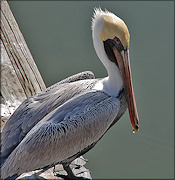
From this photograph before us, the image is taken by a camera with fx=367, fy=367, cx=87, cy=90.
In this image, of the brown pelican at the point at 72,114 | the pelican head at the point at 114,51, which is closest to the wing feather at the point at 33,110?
the brown pelican at the point at 72,114

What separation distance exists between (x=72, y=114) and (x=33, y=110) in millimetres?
278

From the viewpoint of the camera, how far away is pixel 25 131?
7.84 feet

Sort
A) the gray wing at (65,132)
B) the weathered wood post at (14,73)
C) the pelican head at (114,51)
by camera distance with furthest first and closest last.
Result: the weathered wood post at (14,73), the pelican head at (114,51), the gray wing at (65,132)

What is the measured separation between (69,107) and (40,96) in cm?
29

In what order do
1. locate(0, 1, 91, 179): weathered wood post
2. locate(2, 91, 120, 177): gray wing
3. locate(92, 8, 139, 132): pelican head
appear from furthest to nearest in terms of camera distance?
locate(0, 1, 91, 179): weathered wood post
locate(92, 8, 139, 132): pelican head
locate(2, 91, 120, 177): gray wing

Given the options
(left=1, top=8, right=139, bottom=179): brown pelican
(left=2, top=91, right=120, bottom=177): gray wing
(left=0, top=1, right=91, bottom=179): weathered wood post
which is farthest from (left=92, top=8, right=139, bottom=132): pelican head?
(left=0, top=1, right=91, bottom=179): weathered wood post

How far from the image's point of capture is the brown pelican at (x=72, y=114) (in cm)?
231

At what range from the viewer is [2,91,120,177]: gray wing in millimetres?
2293

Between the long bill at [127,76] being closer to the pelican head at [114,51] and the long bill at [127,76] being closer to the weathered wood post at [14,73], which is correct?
the pelican head at [114,51]

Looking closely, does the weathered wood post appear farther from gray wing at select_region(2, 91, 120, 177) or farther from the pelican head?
the pelican head

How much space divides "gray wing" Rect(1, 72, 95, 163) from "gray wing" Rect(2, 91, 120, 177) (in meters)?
0.07

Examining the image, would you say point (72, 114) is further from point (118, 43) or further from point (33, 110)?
point (118, 43)

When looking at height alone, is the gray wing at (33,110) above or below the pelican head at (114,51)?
below

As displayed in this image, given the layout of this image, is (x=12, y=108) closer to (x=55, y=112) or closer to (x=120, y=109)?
(x=55, y=112)
